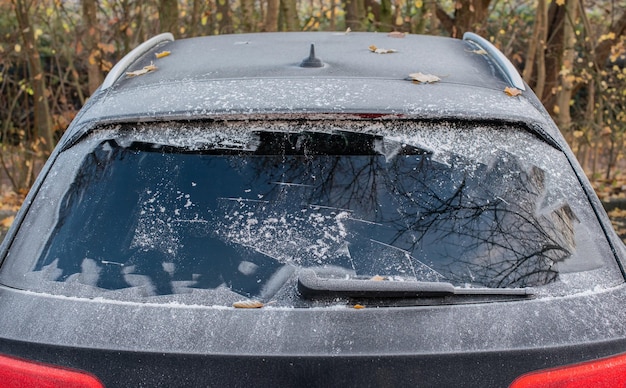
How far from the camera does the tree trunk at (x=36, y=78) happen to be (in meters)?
8.70

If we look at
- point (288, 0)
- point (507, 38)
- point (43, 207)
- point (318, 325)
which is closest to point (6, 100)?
point (288, 0)

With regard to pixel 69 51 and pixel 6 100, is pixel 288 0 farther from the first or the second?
pixel 6 100

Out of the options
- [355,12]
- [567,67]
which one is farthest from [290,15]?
[567,67]

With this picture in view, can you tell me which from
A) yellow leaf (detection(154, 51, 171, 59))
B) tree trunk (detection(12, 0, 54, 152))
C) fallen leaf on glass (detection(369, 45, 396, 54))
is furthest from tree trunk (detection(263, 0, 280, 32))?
fallen leaf on glass (detection(369, 45, 396, 54))

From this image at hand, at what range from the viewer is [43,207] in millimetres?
2139

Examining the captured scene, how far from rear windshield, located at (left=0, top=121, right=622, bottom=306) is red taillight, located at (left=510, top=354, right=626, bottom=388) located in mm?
231

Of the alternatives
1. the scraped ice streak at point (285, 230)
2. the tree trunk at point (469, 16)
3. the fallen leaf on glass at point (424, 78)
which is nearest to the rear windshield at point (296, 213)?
the scraped ice streak at point (285, 230)

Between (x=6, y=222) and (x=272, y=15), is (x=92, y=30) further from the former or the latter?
(x=6, y=222)

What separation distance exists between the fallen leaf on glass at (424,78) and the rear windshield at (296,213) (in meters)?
0.33

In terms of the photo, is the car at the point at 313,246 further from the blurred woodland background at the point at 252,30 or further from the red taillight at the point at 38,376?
the blurred woodland background at the point at 252,30

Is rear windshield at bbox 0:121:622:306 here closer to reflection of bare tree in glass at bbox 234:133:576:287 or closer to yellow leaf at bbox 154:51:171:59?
reflection of bare tree in glass at bbox 234:133:576:287

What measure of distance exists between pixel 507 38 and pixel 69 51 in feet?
19.9

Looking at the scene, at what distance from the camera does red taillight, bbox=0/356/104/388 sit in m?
1.69

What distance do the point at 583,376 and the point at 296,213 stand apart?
0.80 meters
